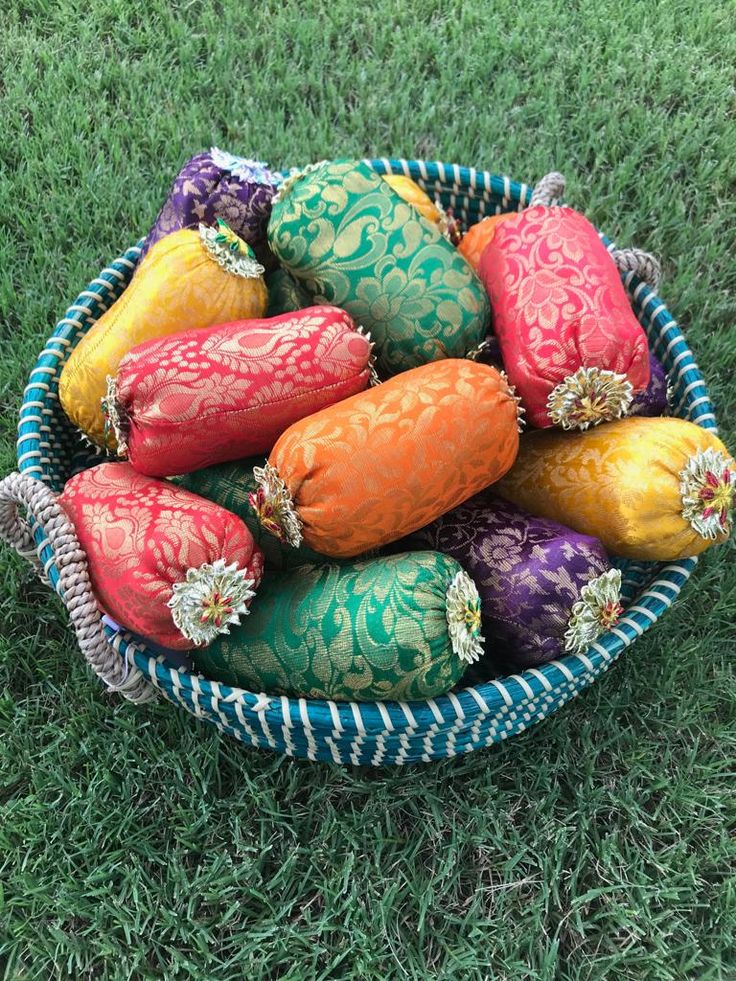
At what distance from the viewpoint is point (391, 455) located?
1123mm

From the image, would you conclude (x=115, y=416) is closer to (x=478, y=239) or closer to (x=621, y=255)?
(x=478, y=239)

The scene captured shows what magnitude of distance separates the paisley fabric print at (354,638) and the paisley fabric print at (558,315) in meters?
0.31

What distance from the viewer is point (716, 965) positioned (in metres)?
1.23

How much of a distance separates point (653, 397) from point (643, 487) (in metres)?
0.27

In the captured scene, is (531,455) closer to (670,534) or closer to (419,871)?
(670,534)

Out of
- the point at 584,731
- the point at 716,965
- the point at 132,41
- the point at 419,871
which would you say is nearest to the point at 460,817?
the point at 419,871

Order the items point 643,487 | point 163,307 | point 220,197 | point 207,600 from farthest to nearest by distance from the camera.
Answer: point 220,197 → point 163,307 → point 643,487 → point 207,600

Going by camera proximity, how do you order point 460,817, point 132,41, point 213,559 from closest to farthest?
1. point 213,559
2. point 460,817
3. point 132,41

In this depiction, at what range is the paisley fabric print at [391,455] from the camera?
112cm

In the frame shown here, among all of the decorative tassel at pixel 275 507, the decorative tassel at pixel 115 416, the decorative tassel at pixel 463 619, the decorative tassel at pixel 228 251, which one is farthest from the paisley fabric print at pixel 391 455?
the decorative tassel at pixel 228 251

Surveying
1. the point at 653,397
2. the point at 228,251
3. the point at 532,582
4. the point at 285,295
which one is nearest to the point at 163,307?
the point at 228,251

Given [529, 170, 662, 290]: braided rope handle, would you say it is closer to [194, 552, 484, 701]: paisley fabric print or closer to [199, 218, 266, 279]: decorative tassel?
[199, 218, 266, 279]: decorative tassel

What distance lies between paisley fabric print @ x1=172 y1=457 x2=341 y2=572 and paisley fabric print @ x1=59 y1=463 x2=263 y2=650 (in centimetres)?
9

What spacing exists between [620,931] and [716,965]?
0.14 m
